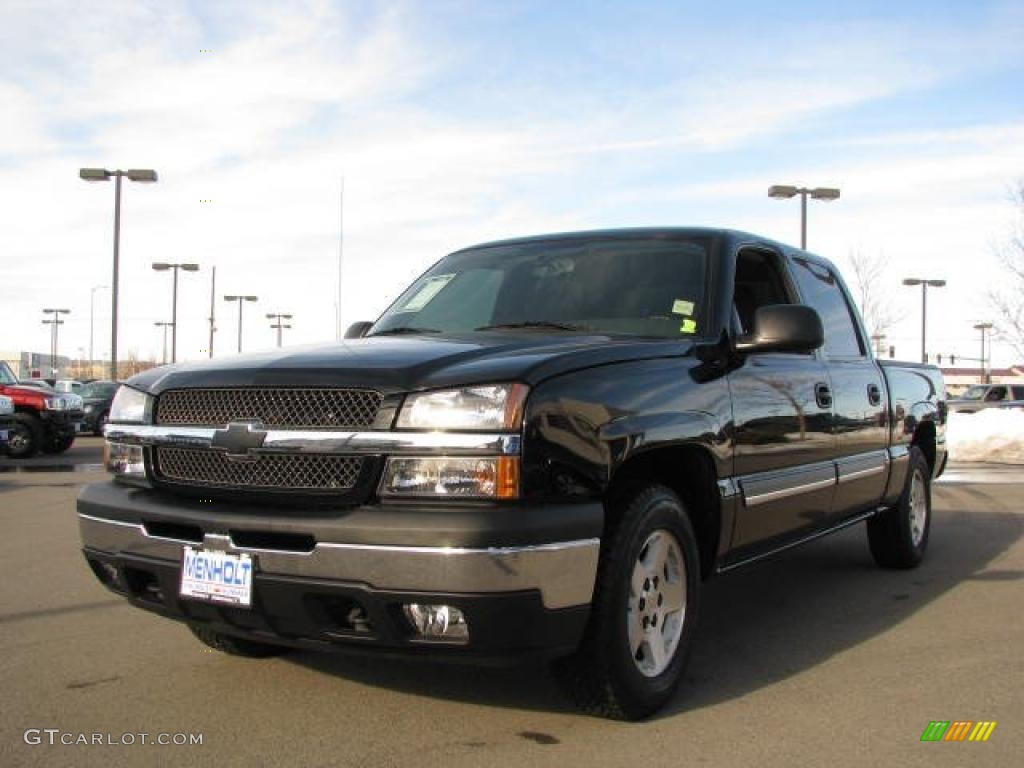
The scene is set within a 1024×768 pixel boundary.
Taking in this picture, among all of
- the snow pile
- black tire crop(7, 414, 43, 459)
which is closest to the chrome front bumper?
the snow pile

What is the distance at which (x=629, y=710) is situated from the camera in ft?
10.9

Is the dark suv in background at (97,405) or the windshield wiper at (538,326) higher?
the windshield wiper at (538,326)

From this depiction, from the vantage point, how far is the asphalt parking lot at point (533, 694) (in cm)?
319

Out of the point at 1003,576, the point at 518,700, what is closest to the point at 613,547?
the point at 518,700

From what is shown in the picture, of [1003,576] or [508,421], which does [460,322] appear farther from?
[1003,576]

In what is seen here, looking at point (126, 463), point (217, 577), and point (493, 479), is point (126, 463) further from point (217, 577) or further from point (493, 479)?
point (493, 479)

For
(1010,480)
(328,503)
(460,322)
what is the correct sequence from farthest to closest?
(1010,480) < (460,322) < (328,503)

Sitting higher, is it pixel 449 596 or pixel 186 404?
pixel 186 404

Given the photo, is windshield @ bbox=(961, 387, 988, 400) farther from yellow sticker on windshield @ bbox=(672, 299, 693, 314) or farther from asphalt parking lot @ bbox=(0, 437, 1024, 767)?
yellow sticker on windshield @ bbox=(672, 299, 693, 314)

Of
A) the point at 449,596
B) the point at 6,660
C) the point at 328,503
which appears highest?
the point at 328,503

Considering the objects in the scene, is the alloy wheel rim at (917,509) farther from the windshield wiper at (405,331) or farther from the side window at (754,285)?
the windshield wiper at (405,331)

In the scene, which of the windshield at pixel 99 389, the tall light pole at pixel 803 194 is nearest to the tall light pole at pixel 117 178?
the windshield at pixel 99 389

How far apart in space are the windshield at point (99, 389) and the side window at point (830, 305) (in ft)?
73.7

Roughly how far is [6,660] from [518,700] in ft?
7.42
